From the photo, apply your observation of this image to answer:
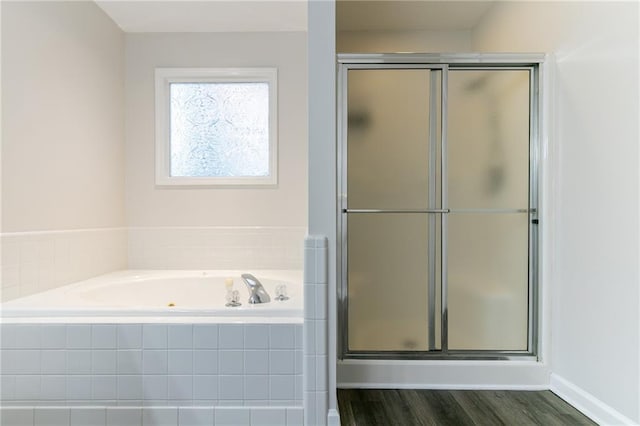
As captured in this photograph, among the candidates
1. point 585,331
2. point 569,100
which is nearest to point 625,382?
point 585,331

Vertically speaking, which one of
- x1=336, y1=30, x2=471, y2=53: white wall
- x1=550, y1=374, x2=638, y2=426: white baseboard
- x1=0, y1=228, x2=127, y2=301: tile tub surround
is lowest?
x1=550, y1=374, x2=638, y2=426: white baseboard

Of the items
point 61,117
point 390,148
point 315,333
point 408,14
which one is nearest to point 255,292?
point 315,333

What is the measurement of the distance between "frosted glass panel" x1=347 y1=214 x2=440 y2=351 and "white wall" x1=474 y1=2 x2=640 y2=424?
0.69m

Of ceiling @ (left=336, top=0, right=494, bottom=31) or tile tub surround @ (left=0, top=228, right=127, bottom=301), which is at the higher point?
ceiling @ (left=336, top=0, right=494, bottom=31)

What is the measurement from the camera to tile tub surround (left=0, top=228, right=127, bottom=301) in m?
1.96

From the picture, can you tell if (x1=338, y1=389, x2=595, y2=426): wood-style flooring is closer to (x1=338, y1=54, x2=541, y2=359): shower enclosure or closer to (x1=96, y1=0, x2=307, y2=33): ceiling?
(x1=338, y1=54, x2=541, y2=359): shower enclosure

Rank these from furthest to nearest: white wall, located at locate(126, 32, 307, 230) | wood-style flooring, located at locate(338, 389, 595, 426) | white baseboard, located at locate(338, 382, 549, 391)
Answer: white wall, located at locate(126, 32, 307, 230) → white baseboard, located at locate(338, 382, 549, 391) → wood-style flooring, located at locate(338, 389, 595, 426)

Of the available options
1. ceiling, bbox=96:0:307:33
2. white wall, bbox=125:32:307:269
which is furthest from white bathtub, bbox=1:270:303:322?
ceiling, bbox=96:0:307:33

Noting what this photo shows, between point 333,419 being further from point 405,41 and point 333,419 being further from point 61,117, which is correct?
point 405,41

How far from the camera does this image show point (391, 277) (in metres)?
2.27

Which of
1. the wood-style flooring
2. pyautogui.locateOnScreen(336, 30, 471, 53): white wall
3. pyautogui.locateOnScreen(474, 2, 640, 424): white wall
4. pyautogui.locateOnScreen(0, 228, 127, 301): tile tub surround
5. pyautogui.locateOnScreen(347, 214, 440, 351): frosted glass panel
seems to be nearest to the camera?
pyautogui.locateOnScreen(474, 2, 640, 424): white wall

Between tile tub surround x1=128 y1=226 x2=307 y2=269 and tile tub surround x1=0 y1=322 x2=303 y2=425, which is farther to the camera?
tile tub surround x1=128 y1=226 x2=307 y2=269

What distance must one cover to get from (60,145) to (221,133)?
106 centimetres

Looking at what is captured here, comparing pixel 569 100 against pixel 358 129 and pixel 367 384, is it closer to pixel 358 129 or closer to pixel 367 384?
pixel 358 129
